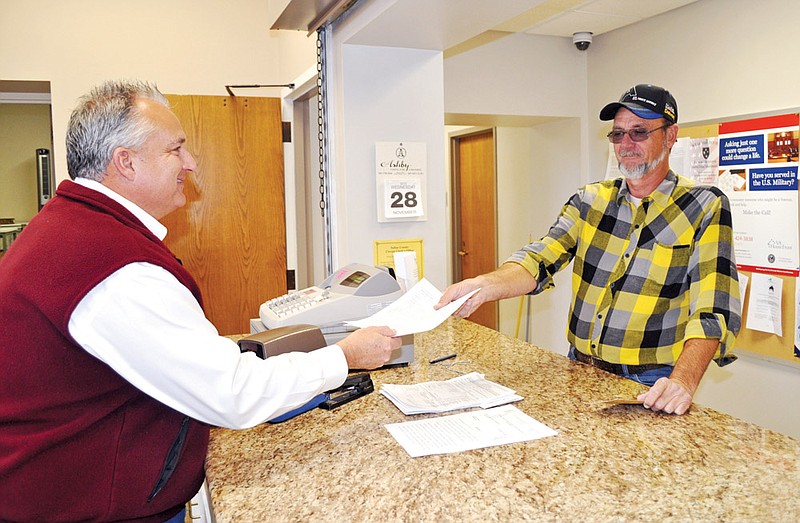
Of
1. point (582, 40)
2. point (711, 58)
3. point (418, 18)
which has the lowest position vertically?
point (418, 18)

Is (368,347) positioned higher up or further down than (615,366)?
higher up

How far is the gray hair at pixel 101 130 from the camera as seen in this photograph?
48.4 inches

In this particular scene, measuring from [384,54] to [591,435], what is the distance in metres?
1.73

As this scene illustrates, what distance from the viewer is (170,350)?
3.50 feet

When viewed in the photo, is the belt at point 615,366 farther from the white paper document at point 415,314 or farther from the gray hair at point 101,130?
the gray hair at point 101,130

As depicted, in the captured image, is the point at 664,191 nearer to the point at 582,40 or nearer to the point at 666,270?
the point at 666,270

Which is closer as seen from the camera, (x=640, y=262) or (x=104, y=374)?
(x=104, y=374)

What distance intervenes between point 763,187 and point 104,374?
3230 millimetres

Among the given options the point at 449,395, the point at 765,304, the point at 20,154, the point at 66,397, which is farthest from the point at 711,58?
the point at 20,154

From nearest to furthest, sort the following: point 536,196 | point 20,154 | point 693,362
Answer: point 693,362
point 20,154
point 536,196

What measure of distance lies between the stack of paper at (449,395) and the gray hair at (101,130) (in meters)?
0.82

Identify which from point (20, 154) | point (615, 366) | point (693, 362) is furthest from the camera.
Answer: point (20, 154)

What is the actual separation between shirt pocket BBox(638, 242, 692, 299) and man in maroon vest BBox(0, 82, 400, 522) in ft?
3.87

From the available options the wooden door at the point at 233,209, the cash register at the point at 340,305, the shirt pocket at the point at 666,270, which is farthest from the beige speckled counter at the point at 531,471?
the wooden door at the point at 233,209
